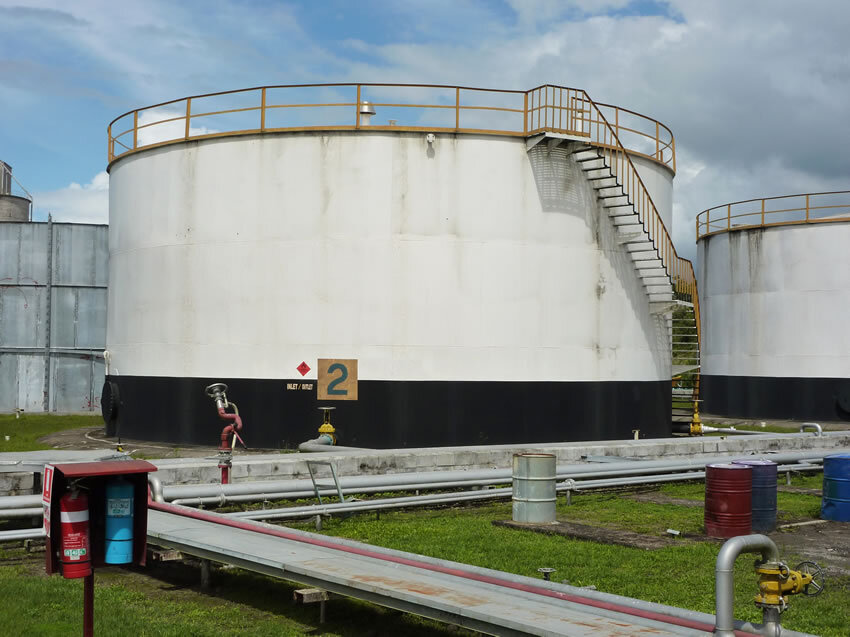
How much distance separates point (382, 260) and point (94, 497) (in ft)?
48.1

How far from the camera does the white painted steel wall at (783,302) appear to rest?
33688mm

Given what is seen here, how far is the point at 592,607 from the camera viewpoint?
6.82 meters

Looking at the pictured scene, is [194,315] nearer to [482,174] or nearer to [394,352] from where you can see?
[394,352]

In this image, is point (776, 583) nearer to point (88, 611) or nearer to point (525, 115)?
point (88, 611)

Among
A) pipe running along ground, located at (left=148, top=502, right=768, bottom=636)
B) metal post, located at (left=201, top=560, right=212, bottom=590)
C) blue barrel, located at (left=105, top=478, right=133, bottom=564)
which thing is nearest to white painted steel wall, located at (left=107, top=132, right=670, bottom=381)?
pipe running along ground, located at (left=148, top=502, right=768, bottom=636)

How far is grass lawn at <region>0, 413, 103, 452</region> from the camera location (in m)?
22.7

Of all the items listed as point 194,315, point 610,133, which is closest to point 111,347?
point 194,315

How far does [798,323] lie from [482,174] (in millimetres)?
18286

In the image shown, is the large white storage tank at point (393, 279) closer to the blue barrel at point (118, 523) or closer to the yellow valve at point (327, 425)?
the yellow valve at point (327, 425)

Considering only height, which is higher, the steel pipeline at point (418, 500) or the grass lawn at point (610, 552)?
the steel pipeline at point (418, 500)

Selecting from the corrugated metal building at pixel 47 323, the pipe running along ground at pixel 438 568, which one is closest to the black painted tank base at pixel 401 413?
the pipe running along ground at pixel 438 568

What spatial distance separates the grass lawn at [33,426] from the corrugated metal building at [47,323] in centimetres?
125

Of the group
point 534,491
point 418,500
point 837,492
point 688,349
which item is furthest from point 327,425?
point 688,349

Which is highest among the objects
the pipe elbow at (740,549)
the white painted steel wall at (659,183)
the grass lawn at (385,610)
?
the white painted steel wall at (659,183)
